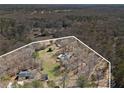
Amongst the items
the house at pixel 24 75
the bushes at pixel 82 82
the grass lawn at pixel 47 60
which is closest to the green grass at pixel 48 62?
the grass lawn at pixel 47 60

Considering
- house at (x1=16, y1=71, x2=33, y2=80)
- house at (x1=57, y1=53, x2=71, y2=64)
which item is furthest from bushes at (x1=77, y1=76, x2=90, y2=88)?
house at (x1=16, y1=71, x2=33, y2=80)

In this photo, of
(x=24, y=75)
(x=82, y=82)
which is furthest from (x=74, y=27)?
(x=24, y=75)

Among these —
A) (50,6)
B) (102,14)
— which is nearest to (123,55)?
(102,14)

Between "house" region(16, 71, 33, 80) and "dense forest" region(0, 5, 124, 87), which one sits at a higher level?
"dense forest" region(0, 5, 124, 87)

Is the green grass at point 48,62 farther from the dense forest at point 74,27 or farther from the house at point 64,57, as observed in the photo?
the dense forest at point 74,27

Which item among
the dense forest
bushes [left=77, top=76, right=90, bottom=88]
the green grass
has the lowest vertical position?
bushes [left=77, top=76, right=90, bottom=88]

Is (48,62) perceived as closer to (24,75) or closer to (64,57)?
(64,57)

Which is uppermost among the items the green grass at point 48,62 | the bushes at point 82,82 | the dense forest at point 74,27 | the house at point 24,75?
the dense forest at point 74,27

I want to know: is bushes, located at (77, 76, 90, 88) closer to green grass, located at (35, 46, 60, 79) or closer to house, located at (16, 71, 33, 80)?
green grass, located at (35, 46, 60, 79)
